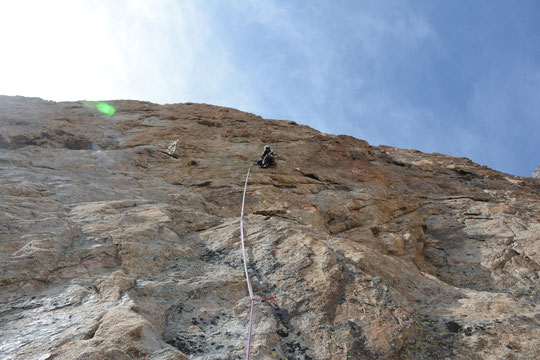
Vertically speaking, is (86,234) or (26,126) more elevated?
(26,126)

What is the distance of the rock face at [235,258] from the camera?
3.59 metres

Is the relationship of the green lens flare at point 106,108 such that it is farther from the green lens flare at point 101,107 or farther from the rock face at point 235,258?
the rock face at point 235,258

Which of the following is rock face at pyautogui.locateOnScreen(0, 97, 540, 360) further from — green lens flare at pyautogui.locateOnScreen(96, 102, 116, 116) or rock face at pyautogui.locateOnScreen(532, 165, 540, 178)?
rock face at pyautogui.locateOnScreen(532, 165, 540, 178)

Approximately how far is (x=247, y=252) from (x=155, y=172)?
5.01 m

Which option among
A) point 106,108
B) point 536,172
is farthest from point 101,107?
point 536,172

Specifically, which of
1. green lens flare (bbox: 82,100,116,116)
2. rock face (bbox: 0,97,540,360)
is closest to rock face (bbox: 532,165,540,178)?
rock face (bbox: 0,97,540,360)

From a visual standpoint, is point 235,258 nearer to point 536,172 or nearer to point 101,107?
point 101,107

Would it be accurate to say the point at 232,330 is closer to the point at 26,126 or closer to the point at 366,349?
the point at 366,349

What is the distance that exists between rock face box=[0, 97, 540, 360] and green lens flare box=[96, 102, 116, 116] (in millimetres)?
2705

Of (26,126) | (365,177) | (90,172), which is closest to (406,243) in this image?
(365,177)

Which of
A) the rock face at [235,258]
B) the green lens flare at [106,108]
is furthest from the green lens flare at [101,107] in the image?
the rock face at [235,258]

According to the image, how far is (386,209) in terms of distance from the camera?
9.59 metres

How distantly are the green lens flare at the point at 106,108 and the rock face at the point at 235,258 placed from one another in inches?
106

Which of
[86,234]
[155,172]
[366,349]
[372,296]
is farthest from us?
[155,172]
